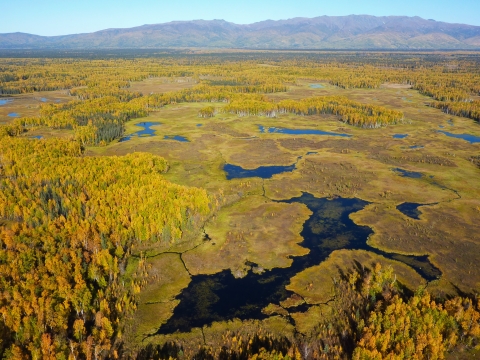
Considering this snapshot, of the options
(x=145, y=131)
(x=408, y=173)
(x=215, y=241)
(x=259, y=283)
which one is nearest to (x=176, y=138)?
(x=145, y=131)

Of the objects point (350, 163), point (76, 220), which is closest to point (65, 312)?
point (76, 220)

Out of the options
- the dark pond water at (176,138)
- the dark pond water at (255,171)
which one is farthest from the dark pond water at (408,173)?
the dark pond water at (176,138)

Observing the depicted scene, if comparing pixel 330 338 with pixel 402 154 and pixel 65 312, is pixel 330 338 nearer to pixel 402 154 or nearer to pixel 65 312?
pixel 65 312

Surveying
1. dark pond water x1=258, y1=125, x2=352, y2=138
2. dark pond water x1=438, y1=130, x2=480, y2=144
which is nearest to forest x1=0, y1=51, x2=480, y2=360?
dark pond water x1=258, y1=125, x2=352, y2=138

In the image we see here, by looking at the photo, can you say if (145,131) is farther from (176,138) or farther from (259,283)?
(259,283)

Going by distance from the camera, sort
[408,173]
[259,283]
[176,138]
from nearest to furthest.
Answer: [259,283] < [408,173] < [176,138]
